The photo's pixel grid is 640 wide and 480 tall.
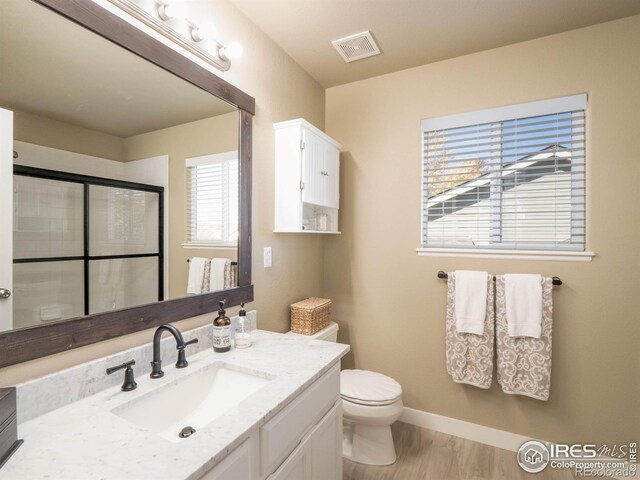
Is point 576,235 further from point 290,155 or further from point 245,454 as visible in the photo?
point 245,454

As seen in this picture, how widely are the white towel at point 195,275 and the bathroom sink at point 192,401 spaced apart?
35 centimetres

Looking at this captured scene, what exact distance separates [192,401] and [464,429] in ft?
6.12

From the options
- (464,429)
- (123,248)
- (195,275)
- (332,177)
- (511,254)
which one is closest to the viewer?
(123,248)

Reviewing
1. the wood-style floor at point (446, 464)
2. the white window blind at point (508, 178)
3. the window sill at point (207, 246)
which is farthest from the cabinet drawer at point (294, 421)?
the white window blind at point (508, 178)

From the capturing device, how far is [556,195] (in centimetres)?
198

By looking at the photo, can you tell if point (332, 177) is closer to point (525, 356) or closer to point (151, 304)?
point (151, 304)

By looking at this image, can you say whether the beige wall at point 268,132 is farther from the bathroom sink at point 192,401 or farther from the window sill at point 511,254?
the window sill at point 511,254

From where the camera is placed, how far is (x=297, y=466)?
1101 millimetres

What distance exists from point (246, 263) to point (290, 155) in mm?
697

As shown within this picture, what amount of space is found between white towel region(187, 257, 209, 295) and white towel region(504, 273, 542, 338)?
1.76m

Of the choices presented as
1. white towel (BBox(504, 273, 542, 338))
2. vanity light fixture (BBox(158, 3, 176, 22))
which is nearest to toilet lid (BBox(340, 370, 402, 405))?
white towel (BBox(504, 273, 542, 338))

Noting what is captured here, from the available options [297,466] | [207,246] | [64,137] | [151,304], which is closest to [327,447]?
[297,466]

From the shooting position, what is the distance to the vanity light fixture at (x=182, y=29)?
47.0 inches

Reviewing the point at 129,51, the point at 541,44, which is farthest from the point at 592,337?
the point at 129,51
